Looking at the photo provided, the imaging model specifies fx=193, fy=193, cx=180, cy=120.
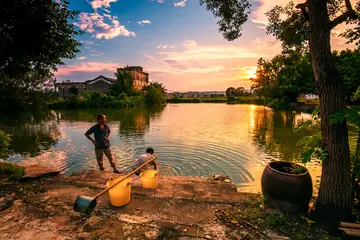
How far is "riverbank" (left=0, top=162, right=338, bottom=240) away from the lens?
8.98ft

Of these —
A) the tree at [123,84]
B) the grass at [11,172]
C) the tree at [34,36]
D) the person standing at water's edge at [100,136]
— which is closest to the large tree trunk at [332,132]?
the person standing at water's edge at [100,136]

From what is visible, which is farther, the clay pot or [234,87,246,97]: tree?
[234,87,246,97]: tree

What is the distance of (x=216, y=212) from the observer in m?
3.27

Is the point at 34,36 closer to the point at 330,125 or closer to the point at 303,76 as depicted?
the point at 330,125

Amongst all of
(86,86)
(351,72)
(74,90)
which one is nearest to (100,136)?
(351,72)

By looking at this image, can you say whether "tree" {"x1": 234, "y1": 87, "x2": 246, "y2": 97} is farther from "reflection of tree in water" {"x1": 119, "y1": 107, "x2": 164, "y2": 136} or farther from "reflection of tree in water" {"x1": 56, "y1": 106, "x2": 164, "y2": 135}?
"reflection of tree in water" {"x1": 119, "y1": 107, "x2": 164, "y2": 136}

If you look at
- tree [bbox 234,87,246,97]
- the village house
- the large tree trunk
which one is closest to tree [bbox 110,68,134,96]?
the village house

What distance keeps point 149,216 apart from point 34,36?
6.78 m

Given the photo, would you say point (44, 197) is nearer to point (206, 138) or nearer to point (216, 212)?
point (216, 212)

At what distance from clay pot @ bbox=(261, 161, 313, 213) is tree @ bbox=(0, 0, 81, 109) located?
7.69 metres

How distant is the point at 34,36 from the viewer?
20.6 feet

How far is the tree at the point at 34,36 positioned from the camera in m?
5.94

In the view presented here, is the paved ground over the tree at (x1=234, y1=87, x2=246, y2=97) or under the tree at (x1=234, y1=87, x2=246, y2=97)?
under

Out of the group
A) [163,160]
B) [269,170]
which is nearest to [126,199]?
[269,170]
